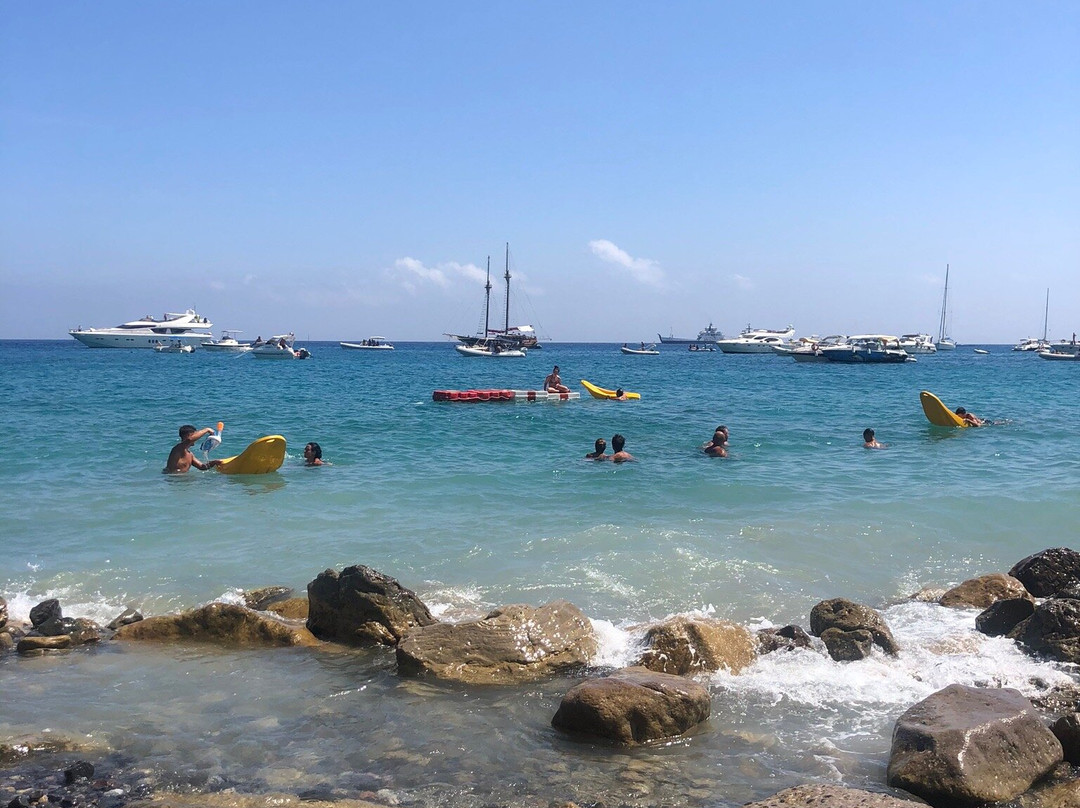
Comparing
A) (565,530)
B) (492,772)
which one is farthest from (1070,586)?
(492,772)

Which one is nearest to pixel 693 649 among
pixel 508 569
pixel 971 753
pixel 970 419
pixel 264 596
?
pixel 971 753

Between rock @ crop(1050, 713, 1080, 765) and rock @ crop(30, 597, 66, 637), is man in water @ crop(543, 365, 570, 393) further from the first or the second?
rock @ crop(1050, 713, 1080, 765)

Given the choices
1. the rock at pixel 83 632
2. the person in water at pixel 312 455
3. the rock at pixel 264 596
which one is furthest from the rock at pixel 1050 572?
the person in water at pixel 312 455

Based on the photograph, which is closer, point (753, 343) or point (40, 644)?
point (40, 644)

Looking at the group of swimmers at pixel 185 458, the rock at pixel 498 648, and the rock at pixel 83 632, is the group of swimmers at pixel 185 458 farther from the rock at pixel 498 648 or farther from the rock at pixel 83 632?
the rock at pixel 498 648

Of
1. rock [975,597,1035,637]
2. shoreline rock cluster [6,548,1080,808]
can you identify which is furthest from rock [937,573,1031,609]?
rock [975,597,1035,637]

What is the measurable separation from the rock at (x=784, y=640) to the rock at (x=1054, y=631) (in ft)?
5.51

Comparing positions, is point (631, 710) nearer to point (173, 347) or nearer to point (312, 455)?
point (312, 455)

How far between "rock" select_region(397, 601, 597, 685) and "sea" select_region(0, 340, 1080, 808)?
0.16m

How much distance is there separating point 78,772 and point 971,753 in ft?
15.6

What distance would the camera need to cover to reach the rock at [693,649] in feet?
21.4

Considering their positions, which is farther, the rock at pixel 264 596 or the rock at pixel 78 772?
the rock at pixel 264 596

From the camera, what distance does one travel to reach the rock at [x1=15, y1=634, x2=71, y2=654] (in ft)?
22.9

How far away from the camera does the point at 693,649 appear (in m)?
6.60
